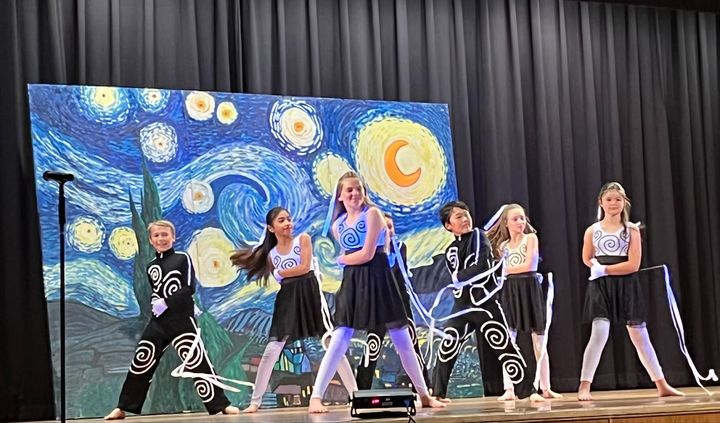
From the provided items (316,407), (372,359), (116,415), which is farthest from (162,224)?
(372,359)

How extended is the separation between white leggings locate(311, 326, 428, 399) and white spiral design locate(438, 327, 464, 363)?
347 mm

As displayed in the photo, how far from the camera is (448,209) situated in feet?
18.5

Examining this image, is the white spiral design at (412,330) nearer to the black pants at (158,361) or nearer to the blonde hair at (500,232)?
the blonde hair at (500,232)

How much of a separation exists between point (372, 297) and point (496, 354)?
2.90ft

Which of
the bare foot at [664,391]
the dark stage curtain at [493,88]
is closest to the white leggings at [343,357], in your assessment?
the bare foot at [664,391]

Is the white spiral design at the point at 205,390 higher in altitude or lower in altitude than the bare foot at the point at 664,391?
higher

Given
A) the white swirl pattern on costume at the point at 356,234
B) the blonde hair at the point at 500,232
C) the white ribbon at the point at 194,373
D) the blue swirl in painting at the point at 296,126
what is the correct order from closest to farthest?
the white ribbon at the point at 194,373
the white swirl pattern on costume at the point at 356,234
the blue swirl in painting at the point at 296,126
the blonde hair at the point at 500,232

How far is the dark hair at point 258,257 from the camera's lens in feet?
17.4

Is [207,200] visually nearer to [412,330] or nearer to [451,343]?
[412,330]

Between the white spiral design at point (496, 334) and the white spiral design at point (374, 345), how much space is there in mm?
651

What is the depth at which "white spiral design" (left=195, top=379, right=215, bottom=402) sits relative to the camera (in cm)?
505

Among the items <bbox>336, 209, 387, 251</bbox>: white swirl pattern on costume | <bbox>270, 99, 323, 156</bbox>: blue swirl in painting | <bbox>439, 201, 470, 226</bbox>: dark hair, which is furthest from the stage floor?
<bbox>270, 99, 323, 156</bbox>: blue swirl in painting

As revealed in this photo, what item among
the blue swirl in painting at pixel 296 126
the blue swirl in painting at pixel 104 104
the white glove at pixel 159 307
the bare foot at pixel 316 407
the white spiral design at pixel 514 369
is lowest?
the bare foot at pixel 316 407

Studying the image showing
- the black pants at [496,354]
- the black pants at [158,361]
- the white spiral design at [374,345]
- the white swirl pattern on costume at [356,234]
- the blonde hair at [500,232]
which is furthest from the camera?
the blonde hair at [500,232]
